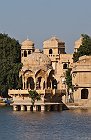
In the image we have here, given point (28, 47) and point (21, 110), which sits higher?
point (28, 47)

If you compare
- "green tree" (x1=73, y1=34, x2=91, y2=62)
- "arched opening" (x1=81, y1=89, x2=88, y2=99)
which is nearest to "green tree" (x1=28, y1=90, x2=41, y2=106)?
"arched opening" (x1=81, y1=89, x2=88, y2=99)

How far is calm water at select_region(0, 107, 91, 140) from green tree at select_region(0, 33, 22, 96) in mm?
18483

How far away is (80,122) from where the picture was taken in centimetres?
6012

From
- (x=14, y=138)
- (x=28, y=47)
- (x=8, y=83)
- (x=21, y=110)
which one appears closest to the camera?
(x=14, y=138)

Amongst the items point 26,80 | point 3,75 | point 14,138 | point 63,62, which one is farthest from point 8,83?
point 14,138

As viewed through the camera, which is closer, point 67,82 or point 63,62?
point 67,82

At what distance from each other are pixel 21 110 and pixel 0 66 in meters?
20.3

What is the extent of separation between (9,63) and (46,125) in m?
37.3

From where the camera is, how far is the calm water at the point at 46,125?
49.7m

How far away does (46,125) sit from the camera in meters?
57.2

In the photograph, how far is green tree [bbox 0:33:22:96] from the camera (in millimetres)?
91000

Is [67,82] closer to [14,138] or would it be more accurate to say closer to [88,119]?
[88,119]

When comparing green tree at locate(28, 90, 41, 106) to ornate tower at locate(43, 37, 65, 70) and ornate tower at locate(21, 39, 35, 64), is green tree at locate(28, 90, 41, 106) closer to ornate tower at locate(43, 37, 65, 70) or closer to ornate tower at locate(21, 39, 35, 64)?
ornate tower at locate(43, 37, 65, 70)

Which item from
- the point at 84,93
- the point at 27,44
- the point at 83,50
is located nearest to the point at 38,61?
the point at 84,93
